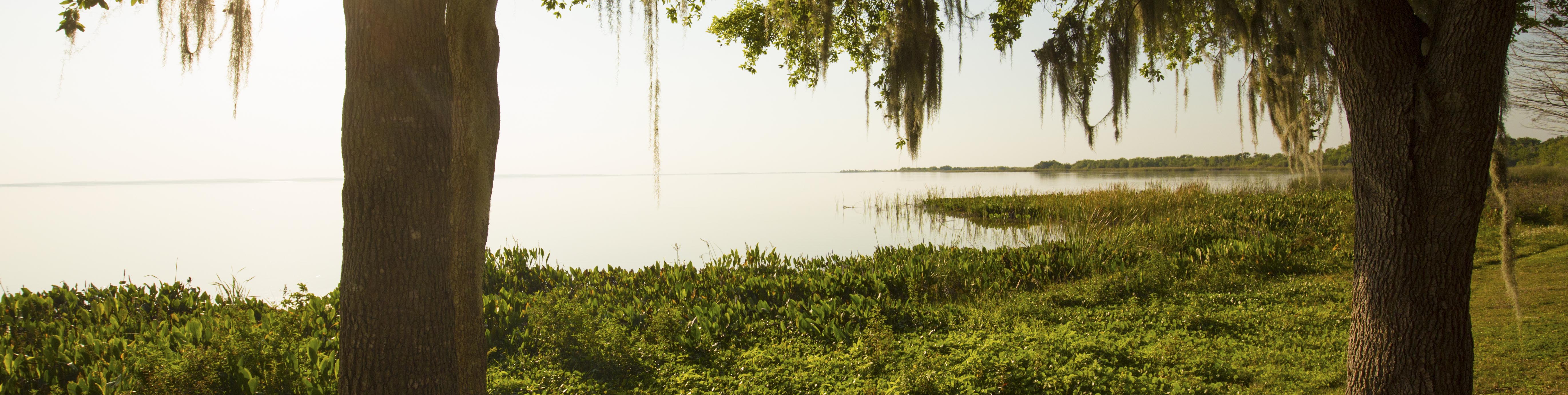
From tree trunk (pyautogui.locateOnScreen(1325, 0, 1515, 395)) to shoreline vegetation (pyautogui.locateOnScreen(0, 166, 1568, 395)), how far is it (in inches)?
31.2

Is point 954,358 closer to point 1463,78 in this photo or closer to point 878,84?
point 1463,78

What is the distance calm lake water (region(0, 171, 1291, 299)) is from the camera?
1085 centimetres

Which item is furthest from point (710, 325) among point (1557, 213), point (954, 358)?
point (1557, 213)

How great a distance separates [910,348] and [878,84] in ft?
15.6

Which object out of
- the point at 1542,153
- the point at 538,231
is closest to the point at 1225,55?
the point at 538,231

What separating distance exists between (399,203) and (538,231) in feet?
47.2

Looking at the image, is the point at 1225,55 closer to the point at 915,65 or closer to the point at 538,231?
the point at 915,65

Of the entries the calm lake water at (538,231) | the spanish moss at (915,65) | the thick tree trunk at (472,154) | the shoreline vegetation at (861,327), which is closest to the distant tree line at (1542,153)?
the calm lake water at (538,231)

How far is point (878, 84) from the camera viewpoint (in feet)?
27.6

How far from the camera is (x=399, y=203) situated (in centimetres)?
251

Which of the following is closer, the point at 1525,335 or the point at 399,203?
the point at 399,203

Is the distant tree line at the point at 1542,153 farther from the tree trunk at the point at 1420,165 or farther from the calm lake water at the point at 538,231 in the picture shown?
the tree trunk at the point at 1420,165

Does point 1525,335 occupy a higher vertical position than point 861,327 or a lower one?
higher

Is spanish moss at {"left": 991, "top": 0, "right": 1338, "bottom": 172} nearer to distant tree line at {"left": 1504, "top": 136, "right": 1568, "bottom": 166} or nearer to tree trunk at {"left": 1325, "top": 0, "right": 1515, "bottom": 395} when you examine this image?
tree trunk at {"left": 1325, "top": 0, "right": 1515, "bottom": 395}
